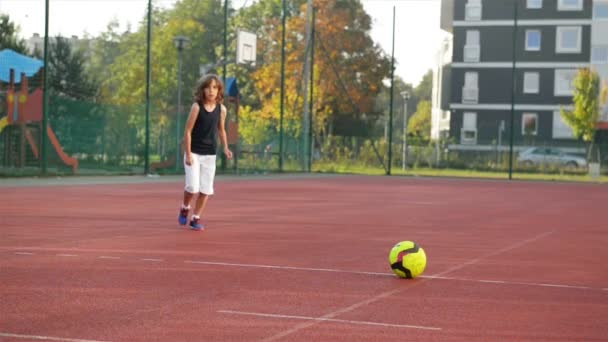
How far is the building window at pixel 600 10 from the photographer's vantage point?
5347 cm

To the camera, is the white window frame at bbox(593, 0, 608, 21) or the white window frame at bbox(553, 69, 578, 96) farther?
the white window frame at bbox(553, 69, 578, 96)

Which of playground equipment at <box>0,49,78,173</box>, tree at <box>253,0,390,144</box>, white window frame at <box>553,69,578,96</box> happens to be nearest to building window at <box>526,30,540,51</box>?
white window frame at <box>553,69,578,96</box>

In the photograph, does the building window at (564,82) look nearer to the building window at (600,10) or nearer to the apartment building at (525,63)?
the apartment building at (525,63)

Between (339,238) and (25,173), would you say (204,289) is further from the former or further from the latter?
(25,173)

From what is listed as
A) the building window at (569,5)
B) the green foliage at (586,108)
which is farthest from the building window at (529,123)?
the green foliage at (586,108)

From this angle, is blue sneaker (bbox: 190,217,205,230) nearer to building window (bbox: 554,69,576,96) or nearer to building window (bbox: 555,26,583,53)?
building window (bbox: 554,69,576,96)

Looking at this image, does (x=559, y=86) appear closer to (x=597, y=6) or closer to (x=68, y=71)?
(x=597, y=6)

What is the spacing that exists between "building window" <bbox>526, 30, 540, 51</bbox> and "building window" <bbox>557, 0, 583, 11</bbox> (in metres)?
1.85

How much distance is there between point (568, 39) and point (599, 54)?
1.90m

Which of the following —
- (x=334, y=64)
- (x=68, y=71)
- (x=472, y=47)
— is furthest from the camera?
(x=472, y=47)

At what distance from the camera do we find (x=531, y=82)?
54250mm

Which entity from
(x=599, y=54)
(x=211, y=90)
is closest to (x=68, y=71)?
(x=599, y=54)

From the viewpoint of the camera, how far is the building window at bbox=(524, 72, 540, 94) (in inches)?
2130

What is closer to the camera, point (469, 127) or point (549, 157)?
point (549, 157)
